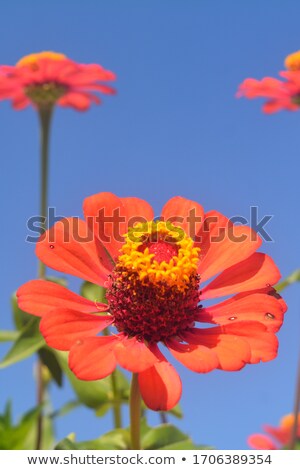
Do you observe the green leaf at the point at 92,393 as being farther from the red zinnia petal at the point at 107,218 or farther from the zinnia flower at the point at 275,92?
the zinnia flower at the point at 275,92

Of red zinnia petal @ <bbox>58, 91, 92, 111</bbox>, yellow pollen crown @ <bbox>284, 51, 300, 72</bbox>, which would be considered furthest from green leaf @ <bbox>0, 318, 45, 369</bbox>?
yellow pollen crown @ <bbox>284, 51, 300, 72</bbox>

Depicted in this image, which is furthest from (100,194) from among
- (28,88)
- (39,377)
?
(28,88)

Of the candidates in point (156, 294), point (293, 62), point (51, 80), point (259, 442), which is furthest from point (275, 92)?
point (156, 294)

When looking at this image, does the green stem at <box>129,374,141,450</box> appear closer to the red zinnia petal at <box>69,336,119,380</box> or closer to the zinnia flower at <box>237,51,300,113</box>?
the red zinnia petal at <box>69,336,119,380</box>

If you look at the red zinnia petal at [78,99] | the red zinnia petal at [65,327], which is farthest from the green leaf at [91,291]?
the red zinnia petal at [78,99]
